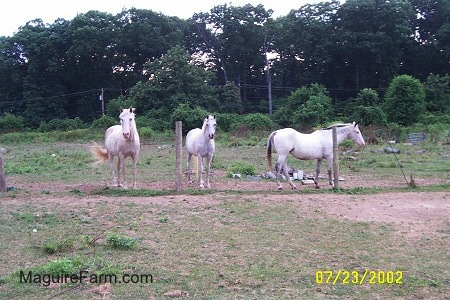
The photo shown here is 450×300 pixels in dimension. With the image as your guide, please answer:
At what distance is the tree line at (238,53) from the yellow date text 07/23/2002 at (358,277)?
36090 mm

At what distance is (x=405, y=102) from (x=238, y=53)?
20.8 meters

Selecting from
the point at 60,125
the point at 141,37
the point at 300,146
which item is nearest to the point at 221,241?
the point at 300,146

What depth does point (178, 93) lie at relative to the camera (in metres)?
37.1

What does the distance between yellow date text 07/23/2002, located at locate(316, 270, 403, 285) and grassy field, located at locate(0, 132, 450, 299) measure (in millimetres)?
22

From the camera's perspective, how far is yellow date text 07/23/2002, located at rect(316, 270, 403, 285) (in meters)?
4.69

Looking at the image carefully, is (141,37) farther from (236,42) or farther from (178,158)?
(178,158)

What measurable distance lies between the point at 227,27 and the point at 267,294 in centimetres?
4525

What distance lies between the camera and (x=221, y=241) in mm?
5945

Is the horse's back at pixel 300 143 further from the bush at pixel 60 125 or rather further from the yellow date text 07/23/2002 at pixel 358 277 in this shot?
the bush at pixel 60 125

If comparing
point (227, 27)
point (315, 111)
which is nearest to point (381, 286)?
point (315, 111)

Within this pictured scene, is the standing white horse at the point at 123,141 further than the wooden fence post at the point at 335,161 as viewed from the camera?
No

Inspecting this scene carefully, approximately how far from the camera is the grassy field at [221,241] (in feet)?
14.7

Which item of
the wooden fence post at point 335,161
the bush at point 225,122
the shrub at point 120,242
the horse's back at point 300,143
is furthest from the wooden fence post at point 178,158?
the bush at point 225,122

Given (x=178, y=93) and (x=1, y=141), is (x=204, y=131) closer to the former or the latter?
(x=1, y=141)
